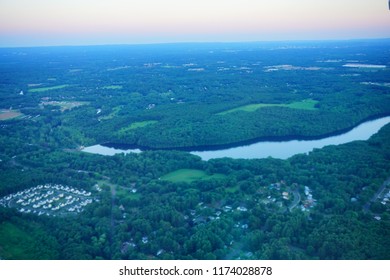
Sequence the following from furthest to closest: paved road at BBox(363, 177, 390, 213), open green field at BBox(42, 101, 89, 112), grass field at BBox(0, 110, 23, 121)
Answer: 1. open green field at BBox(42, 101, 89, 112)
2. grass field at BBox(0, 110, 23, 121)
3. paved road at BBox(363, 177, 390, 213)

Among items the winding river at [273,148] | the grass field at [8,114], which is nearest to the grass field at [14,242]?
the winding river at [273,148]

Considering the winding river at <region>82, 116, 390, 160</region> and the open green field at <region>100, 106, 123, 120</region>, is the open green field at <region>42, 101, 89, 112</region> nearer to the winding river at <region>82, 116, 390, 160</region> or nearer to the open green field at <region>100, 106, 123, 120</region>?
the open green field at <region>100, 106, 123, 120</region>

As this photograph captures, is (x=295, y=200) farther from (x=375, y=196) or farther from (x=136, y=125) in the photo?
(x=136, y=125)

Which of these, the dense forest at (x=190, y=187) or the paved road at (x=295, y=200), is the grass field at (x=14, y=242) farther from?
the paved road at (x=295, y=200)

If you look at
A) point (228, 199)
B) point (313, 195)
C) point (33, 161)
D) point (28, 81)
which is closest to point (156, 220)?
point (228, 199)

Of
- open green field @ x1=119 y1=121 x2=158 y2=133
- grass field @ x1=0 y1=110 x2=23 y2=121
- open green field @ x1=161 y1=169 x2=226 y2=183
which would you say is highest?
grass field @ x1=0 y1=110 x2=23 y2=121

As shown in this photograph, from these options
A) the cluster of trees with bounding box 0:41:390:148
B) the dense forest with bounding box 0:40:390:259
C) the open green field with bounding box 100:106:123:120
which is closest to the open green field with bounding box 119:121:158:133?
the dense forest with bounding box 0:40:390:259

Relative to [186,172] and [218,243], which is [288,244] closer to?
[218,243]
